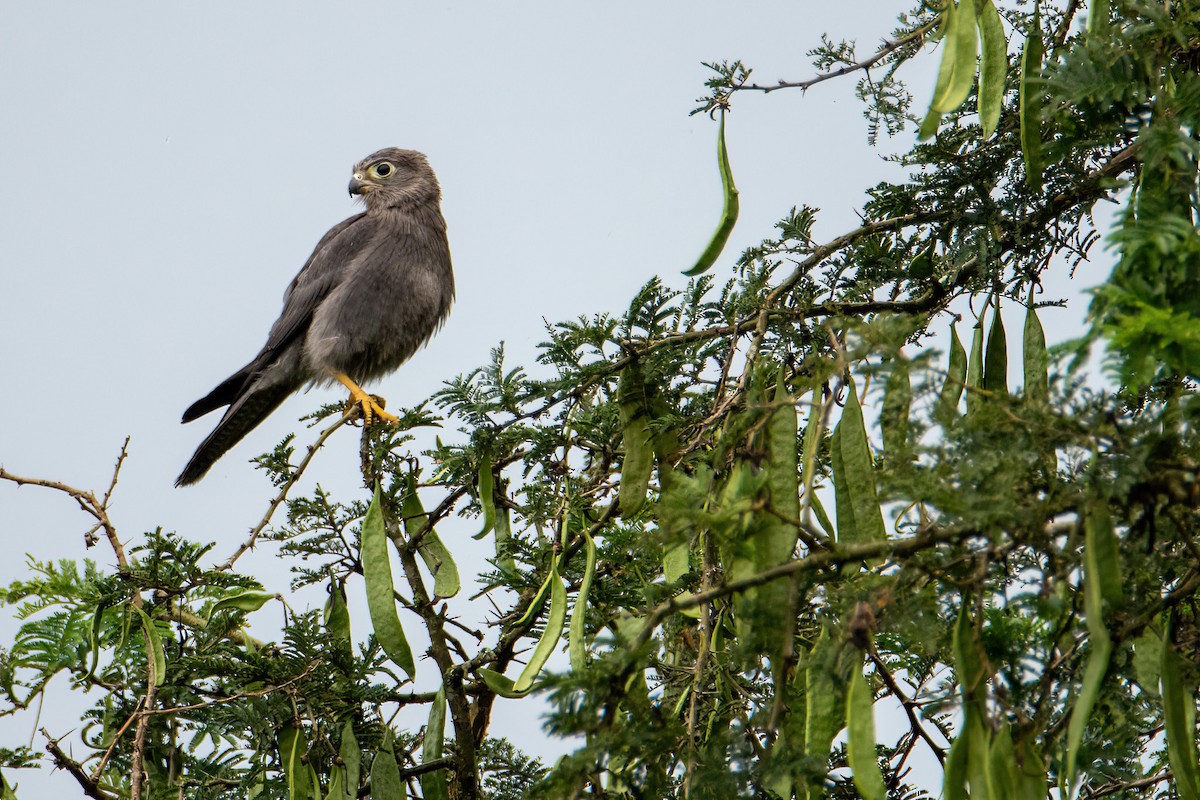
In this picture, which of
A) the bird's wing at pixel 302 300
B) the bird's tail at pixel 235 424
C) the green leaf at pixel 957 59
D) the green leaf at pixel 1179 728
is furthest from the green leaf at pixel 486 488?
the bird's wing at pixel 302 300

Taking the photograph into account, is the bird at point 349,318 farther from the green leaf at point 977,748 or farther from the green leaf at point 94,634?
the green leaf at point 977,748

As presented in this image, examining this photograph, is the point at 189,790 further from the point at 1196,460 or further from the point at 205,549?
the point at 1196,460

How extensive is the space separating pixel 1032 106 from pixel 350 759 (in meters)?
2.30

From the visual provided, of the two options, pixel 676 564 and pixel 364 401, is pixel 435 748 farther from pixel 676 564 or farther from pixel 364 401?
pixel 364 401

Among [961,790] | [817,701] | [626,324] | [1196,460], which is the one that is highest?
[626,324]

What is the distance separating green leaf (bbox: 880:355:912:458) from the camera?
1748 mm

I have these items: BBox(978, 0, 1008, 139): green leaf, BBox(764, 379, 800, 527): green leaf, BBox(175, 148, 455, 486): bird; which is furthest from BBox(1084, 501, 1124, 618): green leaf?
BBox(175, 148, 455, 486): bird

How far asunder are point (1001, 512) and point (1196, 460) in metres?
0.28

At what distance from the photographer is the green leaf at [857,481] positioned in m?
2.17

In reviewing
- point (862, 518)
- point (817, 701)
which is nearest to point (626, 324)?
point (862, 518)

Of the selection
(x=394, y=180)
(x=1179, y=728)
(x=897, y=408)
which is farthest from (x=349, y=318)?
A: (x=1179, y=728)

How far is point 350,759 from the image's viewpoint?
3.16 metres

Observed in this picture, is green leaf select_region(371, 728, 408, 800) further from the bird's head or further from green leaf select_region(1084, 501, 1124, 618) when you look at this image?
the bird's head

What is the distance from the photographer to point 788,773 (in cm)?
182
